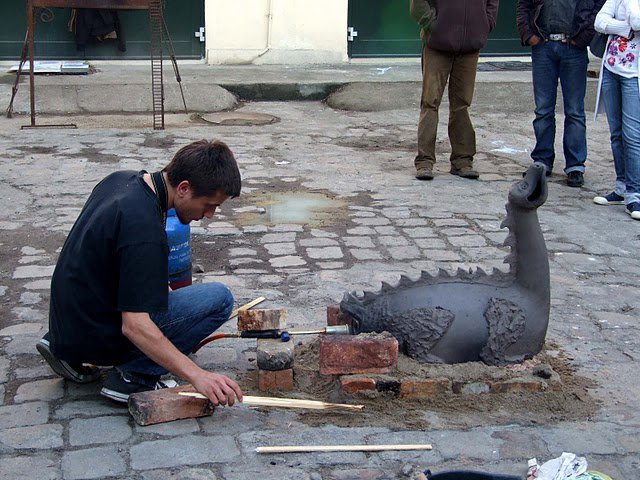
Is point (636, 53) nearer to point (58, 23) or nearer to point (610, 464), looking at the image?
point (610, 464)

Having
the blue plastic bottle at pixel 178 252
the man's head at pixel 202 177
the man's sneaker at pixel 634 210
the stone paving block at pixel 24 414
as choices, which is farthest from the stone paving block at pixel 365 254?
the stone paving block at pixel 24 414

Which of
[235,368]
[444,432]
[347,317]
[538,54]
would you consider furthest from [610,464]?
[538,54]

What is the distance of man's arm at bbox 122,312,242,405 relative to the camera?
3.51 meters

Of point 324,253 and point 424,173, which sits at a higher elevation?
point 424,173

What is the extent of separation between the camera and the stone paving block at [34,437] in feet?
11.7

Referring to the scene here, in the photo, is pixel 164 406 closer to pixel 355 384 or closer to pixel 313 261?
pixel 355 384

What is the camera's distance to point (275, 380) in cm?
400

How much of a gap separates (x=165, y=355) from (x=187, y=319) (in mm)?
500

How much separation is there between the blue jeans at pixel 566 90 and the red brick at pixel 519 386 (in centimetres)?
439

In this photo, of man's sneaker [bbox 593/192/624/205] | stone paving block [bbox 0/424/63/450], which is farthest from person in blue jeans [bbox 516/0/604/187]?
stone paving block [bbox 0/424/63/450]

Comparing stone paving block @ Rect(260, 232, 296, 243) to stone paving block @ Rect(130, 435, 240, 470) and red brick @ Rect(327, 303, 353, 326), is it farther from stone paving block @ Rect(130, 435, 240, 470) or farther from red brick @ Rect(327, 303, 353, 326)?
stone paving block @ Rect(130, 435, 240, 470)

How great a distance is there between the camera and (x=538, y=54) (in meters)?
7.95

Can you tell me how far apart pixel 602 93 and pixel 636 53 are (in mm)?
519

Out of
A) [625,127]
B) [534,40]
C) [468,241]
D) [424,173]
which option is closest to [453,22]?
[534,40]
